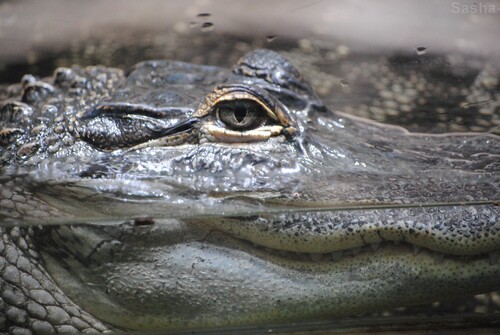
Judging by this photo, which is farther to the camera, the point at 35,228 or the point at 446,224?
the point at 35,228

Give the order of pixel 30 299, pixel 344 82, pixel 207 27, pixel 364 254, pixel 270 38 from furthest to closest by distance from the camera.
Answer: pixel 207 27 → pixel 270 38 → pixel 344 82 → pixel 30 299 → pixel 364 254

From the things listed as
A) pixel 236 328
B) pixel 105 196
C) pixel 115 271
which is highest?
pixel 105 196

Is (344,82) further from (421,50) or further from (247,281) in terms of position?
(247,281)

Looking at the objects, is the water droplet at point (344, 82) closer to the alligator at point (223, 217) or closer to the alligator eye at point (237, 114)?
the alligator at point (223, 217)

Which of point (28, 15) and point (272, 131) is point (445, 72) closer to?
point (272, 131)

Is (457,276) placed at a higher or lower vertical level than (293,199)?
lower

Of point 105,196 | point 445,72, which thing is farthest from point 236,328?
point 445,72

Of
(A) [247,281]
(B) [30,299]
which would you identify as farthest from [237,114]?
(B) [30,299]

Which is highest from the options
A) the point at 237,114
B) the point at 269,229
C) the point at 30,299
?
the point at 237,114

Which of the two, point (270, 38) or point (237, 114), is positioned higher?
point (237, 114)
